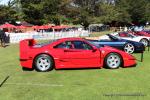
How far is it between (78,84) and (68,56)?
313 cm

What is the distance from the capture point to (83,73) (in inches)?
498

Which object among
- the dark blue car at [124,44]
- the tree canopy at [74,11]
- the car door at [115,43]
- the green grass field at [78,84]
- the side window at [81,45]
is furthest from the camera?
the tree canopy at [74,11]

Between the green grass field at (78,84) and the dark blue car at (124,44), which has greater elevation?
the dark blue car at (124,44)

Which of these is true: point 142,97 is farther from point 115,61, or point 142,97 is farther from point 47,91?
point 115,61

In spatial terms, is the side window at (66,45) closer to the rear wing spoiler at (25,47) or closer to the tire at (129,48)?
the rear wing spoiler at (25,47)

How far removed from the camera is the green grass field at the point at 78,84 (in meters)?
8.82

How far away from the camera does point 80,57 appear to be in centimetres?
1345

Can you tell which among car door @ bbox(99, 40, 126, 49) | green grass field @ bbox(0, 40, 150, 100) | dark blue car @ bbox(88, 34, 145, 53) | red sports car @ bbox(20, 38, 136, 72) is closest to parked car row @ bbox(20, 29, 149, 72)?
red sports car @ bbox(20, 38, 136, 72)

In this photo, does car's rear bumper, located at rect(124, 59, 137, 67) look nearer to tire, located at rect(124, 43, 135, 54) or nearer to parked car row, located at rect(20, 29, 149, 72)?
parked car row, located at rect(20, 29, 149, 72)

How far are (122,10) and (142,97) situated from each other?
9959 centimetres

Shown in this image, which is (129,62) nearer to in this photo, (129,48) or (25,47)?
(25,47)

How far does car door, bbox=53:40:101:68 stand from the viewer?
13.4 metres

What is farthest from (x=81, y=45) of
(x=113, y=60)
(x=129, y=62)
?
(x=129, y=62)

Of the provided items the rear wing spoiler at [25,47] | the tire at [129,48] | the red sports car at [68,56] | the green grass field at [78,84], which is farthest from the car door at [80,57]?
the tire at [129,48]
